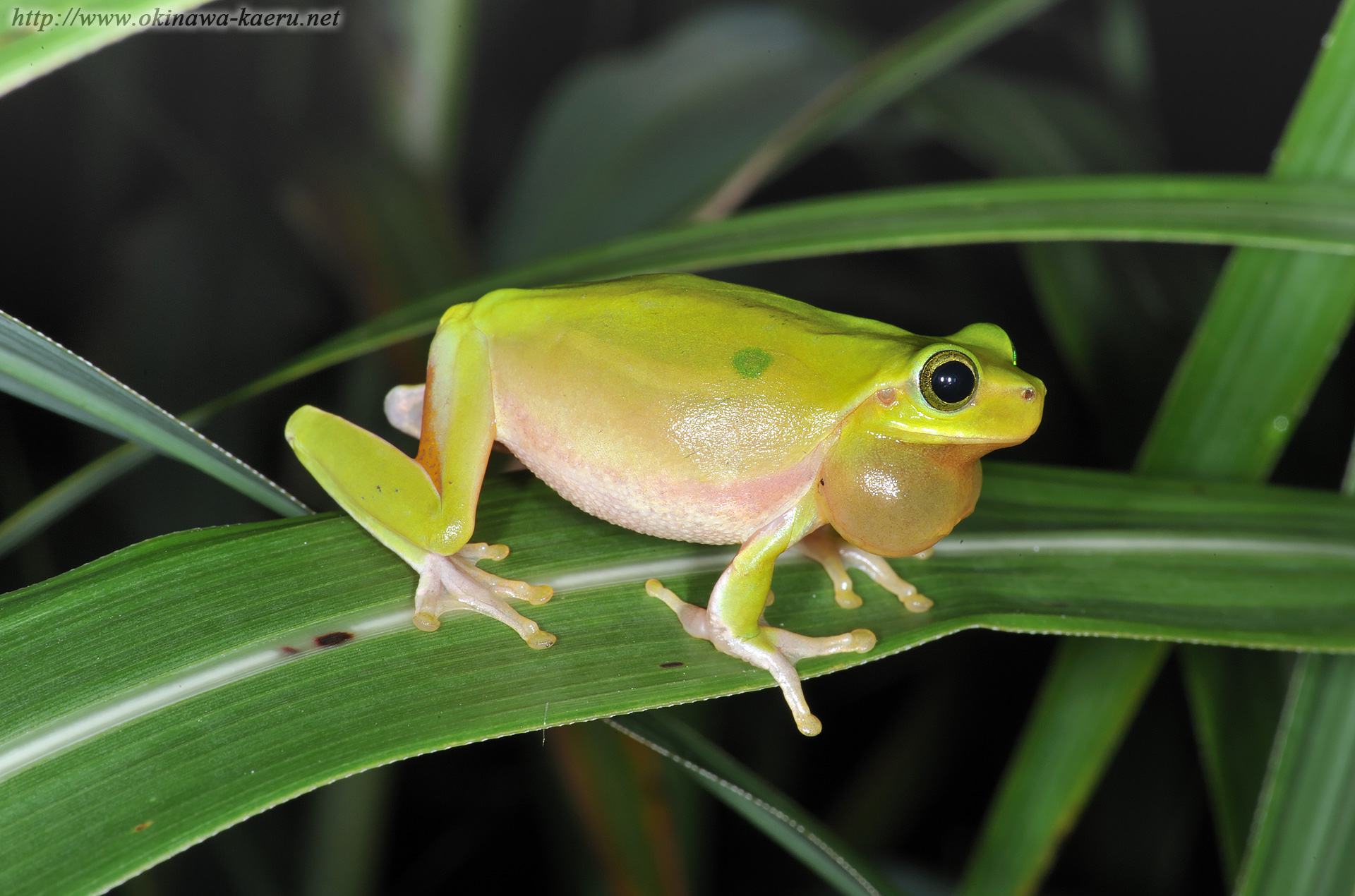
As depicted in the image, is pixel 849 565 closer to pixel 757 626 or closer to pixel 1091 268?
pixel 757 626

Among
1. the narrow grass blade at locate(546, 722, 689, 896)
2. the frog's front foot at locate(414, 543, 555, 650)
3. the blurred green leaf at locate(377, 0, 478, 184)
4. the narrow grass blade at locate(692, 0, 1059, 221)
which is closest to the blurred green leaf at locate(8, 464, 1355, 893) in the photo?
the frog's front foot at locate(414, 543, 555, 650)

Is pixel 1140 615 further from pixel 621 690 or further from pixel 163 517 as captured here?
pixel 163 517

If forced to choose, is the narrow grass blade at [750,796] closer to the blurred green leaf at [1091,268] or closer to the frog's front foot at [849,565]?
the frog's front foot at [849,565]

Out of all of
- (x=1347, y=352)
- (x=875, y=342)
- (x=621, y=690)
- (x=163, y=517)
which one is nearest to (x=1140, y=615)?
(x=875, y=342)

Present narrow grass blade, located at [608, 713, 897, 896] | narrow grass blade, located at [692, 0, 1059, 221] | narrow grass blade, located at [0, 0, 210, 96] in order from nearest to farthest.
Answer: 1. narrow grass blade, located at [0, 0, 210, 96]
2. narrow grass blade, located at [608, 713, 897, 896]
3. narrow grass blade, located at [692, 0, 1059, 221]

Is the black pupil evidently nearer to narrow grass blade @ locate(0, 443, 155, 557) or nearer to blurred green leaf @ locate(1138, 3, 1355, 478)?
blurred green leaf @ locate(1138, 3, 1355, 478)

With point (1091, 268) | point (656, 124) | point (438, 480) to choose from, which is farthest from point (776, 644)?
point (656, 124)
